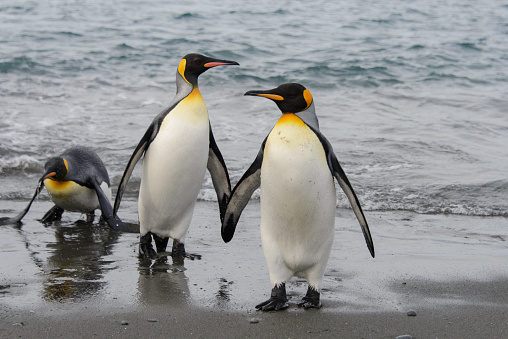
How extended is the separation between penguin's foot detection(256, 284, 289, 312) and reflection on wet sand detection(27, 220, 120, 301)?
0.85 metres

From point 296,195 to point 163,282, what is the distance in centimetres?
91

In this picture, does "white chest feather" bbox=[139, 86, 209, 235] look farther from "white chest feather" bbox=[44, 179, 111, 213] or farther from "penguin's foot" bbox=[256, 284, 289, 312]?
"penguin's foot" bbox=[256, 284, 289, 312]

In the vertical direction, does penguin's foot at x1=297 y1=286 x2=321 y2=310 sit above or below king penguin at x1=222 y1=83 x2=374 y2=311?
below

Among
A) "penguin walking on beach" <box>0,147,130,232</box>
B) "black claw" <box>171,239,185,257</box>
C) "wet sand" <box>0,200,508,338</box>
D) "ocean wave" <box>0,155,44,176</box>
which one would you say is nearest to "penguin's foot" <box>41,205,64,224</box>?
"penguin walking on beach" <box>0,147,130,232</box>

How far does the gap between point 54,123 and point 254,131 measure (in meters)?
2.67

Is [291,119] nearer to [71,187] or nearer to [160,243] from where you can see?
[160,243]

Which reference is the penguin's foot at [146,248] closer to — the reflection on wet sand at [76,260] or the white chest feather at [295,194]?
the reflection on wet sand at [76,260]

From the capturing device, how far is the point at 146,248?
4184 mm

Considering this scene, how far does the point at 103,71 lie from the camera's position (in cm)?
1213

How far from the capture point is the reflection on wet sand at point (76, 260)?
10.7ft

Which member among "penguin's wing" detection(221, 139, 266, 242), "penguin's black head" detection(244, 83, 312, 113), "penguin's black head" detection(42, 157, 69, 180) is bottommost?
"penguin's black head" detection(42, 157, 69, 180)

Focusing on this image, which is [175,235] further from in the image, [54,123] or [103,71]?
[103,71]

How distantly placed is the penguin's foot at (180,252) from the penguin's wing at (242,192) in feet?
2.00

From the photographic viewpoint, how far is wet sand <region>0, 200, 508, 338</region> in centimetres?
283
